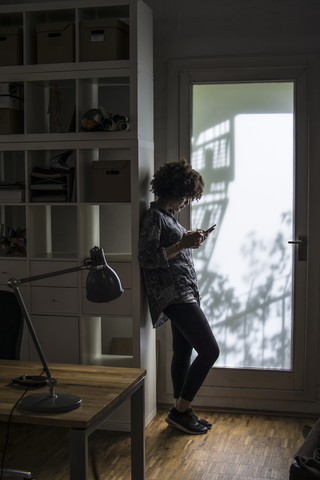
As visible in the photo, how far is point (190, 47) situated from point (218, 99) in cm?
40

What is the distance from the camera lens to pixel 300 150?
432cm

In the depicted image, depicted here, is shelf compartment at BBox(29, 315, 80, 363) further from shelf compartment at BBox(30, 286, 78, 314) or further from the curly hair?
the curly hair

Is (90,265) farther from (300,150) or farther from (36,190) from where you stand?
(300,150)

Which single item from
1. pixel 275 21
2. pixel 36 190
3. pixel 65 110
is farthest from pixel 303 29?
pixel 36 190

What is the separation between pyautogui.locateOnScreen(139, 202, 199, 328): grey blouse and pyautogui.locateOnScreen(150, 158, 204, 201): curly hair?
11cm

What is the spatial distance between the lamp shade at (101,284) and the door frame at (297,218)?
7.17ft

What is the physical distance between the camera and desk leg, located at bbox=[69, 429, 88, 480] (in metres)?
2.18

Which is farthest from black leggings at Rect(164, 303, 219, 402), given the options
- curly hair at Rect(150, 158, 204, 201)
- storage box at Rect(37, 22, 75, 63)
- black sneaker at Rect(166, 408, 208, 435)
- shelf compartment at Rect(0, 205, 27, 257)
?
storage box at Rect(37, 22, 75, 63)

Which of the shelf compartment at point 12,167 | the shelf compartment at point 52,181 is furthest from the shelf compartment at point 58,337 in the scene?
the shelf compartment at point 12,167

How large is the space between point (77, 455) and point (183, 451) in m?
1.67

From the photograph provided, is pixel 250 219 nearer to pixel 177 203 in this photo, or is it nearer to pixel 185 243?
pixel 177 203

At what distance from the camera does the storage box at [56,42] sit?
3.98m

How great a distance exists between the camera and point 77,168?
13.1 feet

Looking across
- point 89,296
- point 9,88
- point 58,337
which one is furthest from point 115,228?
point 89,296
